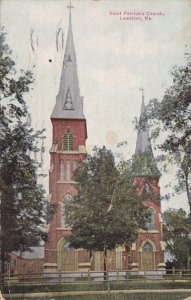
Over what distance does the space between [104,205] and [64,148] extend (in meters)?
0.28

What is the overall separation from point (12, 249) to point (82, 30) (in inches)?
35.6

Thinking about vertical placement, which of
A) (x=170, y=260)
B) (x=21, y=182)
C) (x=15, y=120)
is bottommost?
(x=170, y=260)

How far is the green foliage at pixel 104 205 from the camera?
1744mm

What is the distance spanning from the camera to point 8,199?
5.70 feet

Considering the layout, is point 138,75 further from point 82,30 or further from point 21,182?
point 21,182

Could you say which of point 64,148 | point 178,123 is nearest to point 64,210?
point 64,148

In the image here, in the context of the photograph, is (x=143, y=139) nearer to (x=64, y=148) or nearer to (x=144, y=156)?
(x=144, y=156)

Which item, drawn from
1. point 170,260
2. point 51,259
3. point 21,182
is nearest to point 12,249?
point 51,259

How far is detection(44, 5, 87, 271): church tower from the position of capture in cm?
171

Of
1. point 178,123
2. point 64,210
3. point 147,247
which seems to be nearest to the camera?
point 147,247

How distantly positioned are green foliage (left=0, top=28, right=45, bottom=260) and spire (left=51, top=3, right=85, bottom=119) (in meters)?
0.13

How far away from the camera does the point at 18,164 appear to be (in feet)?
5.80

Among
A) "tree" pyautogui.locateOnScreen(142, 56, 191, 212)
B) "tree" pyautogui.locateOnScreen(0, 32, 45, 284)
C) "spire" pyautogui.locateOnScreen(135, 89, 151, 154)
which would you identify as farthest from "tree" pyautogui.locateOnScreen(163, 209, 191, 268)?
"tree" pyautogui.locateOnScreen(0, 32, 45, 284)

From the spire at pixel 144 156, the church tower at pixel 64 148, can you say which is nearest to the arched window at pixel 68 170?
the church tower at pixel 64 148
